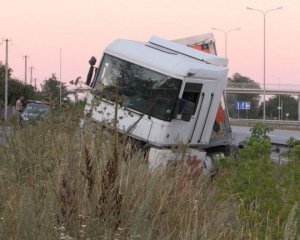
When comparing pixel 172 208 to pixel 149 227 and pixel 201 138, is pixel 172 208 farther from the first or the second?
pixel 201 138

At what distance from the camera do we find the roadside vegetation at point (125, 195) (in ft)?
14.6

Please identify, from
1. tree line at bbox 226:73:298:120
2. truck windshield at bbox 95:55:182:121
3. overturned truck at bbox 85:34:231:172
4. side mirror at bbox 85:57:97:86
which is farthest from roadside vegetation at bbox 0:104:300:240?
tree line at bbox 226:73:298:120

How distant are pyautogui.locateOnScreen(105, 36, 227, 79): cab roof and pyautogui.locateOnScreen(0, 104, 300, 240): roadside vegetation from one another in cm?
398

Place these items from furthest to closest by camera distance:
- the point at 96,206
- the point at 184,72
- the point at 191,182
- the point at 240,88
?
the point at 240,88 → the point at 184,72 → the point at 191,182 → the point at 96,206

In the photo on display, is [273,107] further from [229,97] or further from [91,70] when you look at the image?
[91,70]

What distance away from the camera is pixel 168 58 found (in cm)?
1186

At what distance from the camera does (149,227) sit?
4.66 m

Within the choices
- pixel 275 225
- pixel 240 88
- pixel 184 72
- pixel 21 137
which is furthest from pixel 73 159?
pixel 240 88

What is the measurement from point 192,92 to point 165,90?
61 centimetres

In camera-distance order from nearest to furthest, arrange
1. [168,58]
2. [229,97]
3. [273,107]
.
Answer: [168,58] < [229,97] < [273,107]

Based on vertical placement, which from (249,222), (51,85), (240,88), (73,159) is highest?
(240,88)

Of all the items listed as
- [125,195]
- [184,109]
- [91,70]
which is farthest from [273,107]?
[125,195]

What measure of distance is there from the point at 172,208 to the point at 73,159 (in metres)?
1.03

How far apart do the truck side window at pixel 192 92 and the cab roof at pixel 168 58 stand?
0.20m
